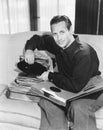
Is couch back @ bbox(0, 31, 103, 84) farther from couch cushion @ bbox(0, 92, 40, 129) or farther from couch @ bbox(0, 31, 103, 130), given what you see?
couch cushion @ bbox(0, 92, 40, 129)

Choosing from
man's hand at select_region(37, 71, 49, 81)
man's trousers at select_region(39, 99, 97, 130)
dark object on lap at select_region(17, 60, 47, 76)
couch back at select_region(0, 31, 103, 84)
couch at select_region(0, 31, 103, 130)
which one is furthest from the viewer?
couch back at select_region(0, 31, 103, 84)

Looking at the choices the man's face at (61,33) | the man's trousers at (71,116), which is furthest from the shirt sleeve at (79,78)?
the man's face at (61,33)

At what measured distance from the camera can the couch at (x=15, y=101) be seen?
157cm

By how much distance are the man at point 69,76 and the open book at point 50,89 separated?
0.12ft

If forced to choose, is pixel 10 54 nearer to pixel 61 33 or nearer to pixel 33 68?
pixel 33 68

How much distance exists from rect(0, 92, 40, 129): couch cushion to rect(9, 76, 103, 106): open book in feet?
0.33

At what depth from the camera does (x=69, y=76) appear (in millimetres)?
1656

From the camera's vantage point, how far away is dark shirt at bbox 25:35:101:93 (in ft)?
5.04

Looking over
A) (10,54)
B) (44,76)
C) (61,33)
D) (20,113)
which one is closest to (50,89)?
(44,76)

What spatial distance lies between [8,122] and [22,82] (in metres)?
0.32

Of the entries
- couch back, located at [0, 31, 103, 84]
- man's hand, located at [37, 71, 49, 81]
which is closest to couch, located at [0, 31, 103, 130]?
couch back, located at [0, 31, 103, 84]

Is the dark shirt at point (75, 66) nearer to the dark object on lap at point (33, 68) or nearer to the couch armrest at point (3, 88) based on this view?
the dark object on lap at point (33, 68)

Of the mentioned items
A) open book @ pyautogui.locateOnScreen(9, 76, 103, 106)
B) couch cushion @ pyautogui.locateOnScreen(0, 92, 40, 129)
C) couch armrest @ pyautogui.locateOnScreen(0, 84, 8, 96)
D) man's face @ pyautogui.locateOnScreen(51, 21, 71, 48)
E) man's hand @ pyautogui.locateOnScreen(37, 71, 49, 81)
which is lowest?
couch cushion @ pyautogui.locateOnScreen(0, 92, 40, 129)

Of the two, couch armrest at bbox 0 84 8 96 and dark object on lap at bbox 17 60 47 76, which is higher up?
dark object on lap at bbox 17 60 47 76
